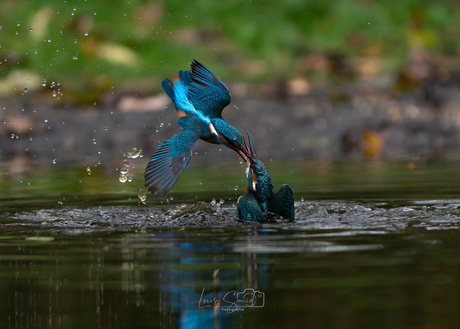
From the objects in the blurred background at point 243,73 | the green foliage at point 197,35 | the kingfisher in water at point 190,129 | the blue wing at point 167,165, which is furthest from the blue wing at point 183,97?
the green foliage at point 197,35

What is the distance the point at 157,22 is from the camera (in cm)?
1230

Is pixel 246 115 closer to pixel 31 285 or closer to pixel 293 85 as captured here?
pixel 293 85

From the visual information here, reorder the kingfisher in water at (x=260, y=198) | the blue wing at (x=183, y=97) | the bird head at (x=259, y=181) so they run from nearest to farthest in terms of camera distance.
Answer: the kingfisher in water at (x=260, y=198)
the bird head at (x=259, y=181)
the blue wing at (x=183, y=97)

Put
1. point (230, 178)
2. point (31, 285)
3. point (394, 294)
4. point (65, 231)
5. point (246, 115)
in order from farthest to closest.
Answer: point (246, 115), point (230, 178), point (65, 231), point (31, 285), point (394, 294)

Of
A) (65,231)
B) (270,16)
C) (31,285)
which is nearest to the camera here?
(31,285)

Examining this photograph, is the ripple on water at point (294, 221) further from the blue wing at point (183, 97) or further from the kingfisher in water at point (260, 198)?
the blue wing at point (183, 97)

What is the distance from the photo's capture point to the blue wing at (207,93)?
4855 millimetres

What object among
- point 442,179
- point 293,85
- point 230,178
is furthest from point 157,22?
point 442,179

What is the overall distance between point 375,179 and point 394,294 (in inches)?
158

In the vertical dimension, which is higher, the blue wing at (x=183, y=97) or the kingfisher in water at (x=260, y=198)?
the blue wing at (x=183, y=97)

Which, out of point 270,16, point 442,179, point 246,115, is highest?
point 270,16
